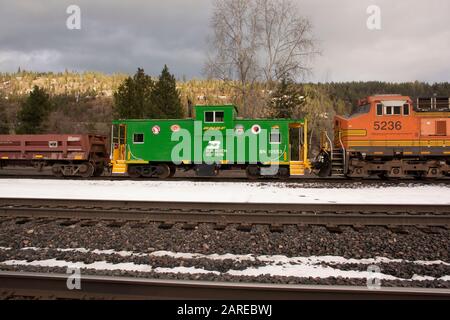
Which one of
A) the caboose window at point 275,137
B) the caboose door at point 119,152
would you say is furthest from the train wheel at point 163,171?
the caboose window at point 275,137

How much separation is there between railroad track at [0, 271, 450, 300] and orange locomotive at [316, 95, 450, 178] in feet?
37.7

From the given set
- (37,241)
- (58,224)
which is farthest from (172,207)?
(37,241)

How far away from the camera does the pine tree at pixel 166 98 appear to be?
3972 cm

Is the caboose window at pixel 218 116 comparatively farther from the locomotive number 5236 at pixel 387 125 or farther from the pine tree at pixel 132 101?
the pine tree at pixel 132 101

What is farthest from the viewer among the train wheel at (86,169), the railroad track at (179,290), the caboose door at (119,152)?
the train wheel at (86,169)

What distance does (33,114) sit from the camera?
1491 inches

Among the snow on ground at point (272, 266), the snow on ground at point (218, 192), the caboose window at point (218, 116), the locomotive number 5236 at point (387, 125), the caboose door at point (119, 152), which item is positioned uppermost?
the caboose window at point (218, 116)

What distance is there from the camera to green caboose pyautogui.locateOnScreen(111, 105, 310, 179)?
14.6 metres

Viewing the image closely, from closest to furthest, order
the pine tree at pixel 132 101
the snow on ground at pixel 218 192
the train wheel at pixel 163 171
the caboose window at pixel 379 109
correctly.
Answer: the snow on ground at pixel 218 192 < the caboose window at pixel 379 109 < the train wheel at pixel 163 171 < the pine tree at pixel 132 101

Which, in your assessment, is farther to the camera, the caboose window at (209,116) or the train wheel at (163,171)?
the train wheel at (163,171)

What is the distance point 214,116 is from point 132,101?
30246 mm

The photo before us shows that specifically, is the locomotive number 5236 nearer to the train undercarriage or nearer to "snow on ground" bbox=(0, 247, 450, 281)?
the train undercarriage

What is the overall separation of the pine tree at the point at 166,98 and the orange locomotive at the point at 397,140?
2861 cm

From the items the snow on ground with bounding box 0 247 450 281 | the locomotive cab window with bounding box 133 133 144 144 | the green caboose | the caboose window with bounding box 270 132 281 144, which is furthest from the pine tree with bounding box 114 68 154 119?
the snow on ground with bounding box 0 247 450 281
